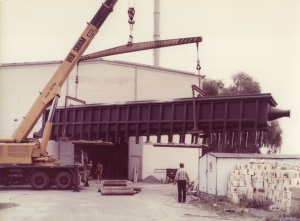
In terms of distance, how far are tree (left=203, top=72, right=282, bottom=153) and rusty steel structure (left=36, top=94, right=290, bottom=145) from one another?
23.1m

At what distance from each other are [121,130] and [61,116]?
4545 millimetres

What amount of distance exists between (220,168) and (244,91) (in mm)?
30038

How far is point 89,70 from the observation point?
3092cm

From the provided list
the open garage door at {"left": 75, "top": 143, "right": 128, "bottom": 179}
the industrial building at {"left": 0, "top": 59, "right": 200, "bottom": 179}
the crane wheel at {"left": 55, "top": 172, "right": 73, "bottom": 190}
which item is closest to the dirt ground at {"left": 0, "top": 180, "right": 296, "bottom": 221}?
the crane wheel at {"left": 55, "top": 172, "right": 73, "bottom": 190}

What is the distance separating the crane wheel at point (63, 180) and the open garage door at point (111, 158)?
11.8 metres

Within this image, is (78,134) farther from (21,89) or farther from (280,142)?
(280,142)

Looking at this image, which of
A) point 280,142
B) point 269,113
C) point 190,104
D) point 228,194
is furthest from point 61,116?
point 280,142

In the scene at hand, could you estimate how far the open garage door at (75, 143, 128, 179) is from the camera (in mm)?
33812

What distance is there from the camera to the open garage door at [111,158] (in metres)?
33.8

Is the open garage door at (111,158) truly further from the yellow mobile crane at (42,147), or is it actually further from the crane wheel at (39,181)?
the crane wheel at (39,181)

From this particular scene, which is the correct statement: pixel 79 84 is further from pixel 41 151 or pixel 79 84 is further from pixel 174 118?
pixel 174 118

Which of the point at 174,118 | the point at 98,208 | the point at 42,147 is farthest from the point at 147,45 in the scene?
the point at 42,147

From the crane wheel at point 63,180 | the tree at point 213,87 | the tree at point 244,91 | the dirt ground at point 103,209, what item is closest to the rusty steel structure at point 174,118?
the crane wheel at point 63,180

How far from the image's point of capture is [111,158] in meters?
35.7
